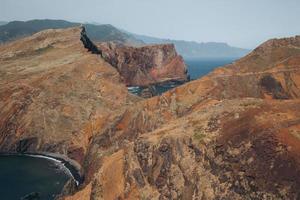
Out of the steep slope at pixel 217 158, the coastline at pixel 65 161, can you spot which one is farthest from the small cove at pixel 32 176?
the steep slope at pixel 217 158

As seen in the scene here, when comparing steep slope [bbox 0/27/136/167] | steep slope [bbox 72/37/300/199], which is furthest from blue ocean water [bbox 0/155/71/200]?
steep slope [bbox 72/37/300/199]

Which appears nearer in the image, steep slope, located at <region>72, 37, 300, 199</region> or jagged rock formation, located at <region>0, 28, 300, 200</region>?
steep slope, located at <region>72, 37, 300, 199</region>

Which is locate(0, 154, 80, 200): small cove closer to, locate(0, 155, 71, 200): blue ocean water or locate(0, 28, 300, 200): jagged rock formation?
locate(0, 155, 71, 200): blue ocean water

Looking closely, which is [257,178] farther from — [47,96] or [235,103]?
[47,96]

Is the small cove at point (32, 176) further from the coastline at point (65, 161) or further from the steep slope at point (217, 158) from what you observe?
the steep slope at point (217, 158)

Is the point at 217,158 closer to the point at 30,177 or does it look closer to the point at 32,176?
the point at 30,177

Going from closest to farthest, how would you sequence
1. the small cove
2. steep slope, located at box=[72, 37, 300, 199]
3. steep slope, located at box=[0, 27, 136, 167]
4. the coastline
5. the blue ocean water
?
steep slope, located at box=[72, 37, 300, 199] < the blue ocean water < the small cove < the coastline < steep slope, located at box=[0, 27, 136, 167]

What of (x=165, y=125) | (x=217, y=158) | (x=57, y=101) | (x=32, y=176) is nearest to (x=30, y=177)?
(x=32, y=176)

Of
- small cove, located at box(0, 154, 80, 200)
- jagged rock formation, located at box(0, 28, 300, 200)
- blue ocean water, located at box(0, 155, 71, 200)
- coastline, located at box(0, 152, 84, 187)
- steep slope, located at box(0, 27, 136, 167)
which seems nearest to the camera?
jagged rock formation, located at box(0, 28, 300, 200)

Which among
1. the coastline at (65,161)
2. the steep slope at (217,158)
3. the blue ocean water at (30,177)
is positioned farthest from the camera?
the coastline at (65,161)
